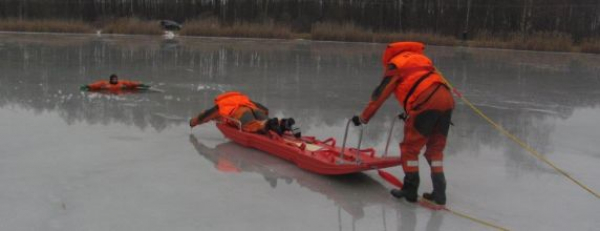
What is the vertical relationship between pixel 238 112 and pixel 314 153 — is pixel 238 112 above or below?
above

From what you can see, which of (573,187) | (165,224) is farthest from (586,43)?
(165,224)

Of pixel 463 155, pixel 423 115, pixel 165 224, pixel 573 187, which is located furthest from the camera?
pixel 463 155

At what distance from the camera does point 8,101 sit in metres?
6.88

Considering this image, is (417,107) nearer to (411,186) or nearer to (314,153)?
(411,186)

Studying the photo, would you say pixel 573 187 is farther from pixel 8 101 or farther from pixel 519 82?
pixel 519 82

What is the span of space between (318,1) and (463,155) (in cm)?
2054

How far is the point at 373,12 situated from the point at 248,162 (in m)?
20.1

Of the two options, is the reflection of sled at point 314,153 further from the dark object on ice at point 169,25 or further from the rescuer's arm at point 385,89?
the dark object on ice at point 169,25

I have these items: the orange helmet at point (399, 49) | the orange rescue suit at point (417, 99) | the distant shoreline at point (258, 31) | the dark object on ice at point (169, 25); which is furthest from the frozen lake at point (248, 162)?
the dark object on ice at point (169, 25)

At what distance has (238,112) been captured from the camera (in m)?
5.35

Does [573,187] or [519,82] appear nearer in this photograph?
[573,187]

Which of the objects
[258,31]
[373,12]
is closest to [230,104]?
[258,31]

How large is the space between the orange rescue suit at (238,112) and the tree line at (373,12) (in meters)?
17.7

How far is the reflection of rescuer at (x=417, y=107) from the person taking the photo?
12.2 feet
